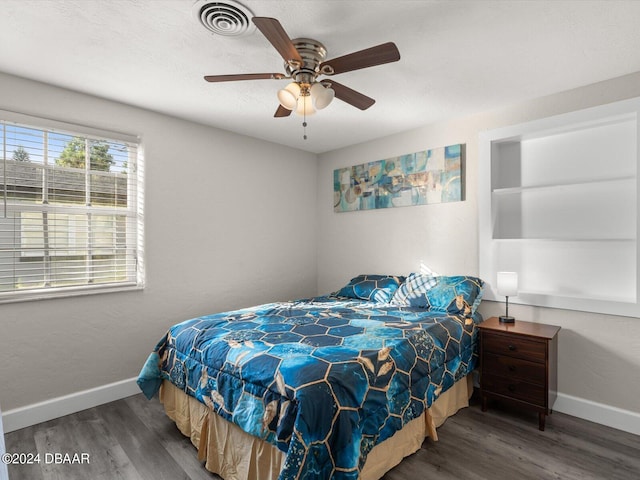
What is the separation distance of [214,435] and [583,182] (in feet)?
10.3

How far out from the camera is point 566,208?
2.81 metres

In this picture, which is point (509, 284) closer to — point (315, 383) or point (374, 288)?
A: point (374, 288)

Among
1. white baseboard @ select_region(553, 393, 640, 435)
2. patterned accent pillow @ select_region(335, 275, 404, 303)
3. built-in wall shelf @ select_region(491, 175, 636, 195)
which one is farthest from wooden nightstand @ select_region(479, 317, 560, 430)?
built-in wall shelf @ select_region(491, 175, 636, 195)

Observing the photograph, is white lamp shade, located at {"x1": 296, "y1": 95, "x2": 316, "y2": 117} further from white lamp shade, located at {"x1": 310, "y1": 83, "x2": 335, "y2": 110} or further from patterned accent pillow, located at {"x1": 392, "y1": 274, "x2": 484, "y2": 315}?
patterned accent pillow, located at {"x1": 392, "y1": 274, "x2": 484, "y2": 315}

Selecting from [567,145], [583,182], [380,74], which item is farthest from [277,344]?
[567,145]

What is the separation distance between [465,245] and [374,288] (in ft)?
3.19

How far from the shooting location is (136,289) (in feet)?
9.95

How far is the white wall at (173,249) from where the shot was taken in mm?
2551

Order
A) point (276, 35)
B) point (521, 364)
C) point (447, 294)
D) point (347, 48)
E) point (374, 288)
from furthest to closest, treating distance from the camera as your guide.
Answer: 1. point (374, 288)
2. point (447, 294)
3. point (521, 364)
4. point (347, 48)
5. point (276, 35)

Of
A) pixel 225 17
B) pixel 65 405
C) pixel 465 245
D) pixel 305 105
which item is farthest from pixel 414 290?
pixel 65 405

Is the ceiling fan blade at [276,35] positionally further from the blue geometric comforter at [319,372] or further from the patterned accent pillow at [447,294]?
the patterned accent pillow at [447,294]

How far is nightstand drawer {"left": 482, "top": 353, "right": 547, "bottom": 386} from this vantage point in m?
2.41

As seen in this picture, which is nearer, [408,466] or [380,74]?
[408,466]

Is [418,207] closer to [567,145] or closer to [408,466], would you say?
[567,145]
